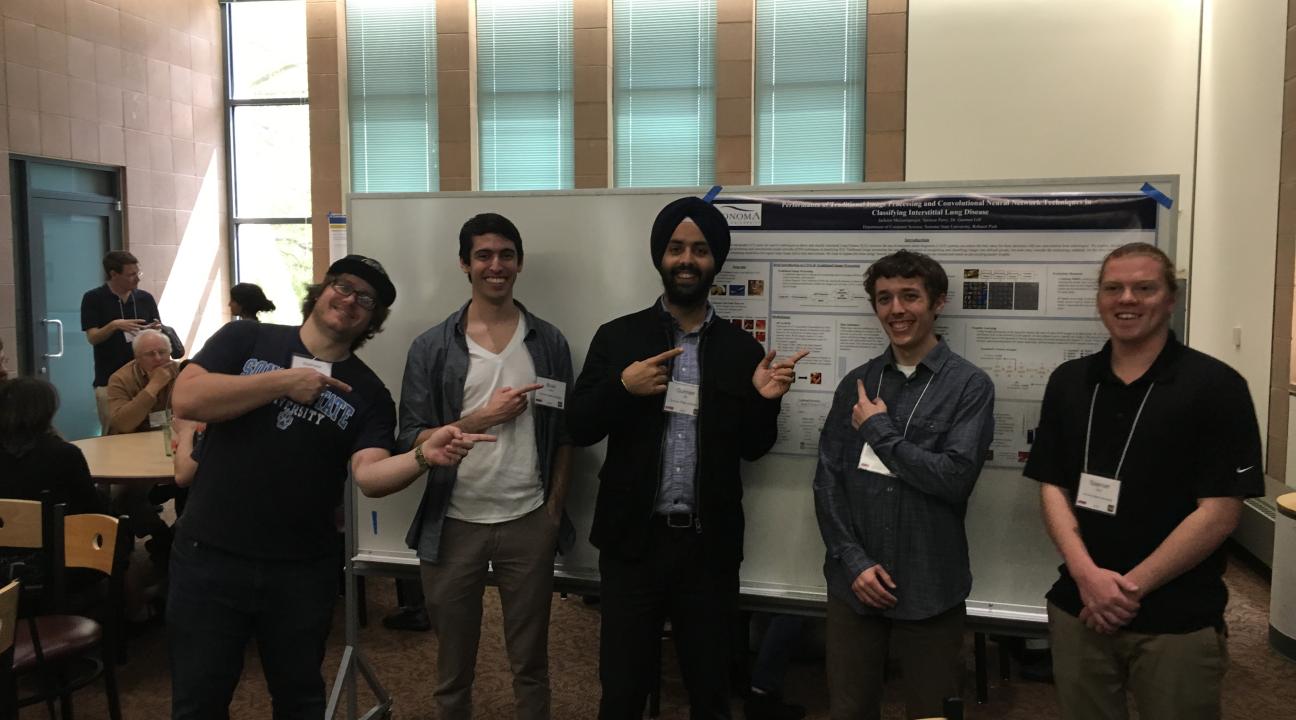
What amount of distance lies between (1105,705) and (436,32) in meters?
6.59

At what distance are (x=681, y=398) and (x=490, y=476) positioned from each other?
1.92 ft

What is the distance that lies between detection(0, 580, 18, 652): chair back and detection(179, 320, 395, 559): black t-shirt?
34 centimetres

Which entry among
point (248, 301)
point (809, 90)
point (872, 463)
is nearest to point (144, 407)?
point (248, 301)

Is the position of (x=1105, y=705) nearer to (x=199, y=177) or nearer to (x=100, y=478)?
(x=100, y=478)

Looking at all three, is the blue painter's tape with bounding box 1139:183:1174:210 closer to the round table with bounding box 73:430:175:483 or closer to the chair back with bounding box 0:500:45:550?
the chair back with bounding box 0:500:45:550

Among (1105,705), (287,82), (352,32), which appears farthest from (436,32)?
(1105,705)

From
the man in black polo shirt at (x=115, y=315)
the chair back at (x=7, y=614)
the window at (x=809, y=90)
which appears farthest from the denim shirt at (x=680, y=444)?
the man in black polo shirt at (x=115, y=315)

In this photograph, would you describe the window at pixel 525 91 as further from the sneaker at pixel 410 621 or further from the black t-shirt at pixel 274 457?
the black t-shirt at pixel 274 457

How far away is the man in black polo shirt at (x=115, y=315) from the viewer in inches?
218

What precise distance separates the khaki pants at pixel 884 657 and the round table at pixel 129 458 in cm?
259

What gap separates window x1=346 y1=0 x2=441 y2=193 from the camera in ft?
22.3

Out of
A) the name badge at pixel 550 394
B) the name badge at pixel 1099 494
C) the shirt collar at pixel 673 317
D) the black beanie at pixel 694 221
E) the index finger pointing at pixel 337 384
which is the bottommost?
the name badge at pixel 1099 494

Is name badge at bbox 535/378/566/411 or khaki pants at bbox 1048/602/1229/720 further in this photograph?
name badge at bbox 535/378/566/411

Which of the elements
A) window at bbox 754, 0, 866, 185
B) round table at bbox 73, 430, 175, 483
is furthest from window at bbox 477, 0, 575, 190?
round table at bbox 73, 430, 175, 483
